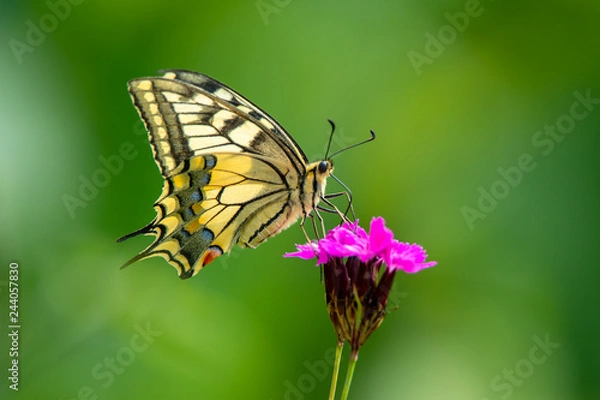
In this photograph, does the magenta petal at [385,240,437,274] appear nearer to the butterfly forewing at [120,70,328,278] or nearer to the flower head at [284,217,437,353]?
the flower head at [284,217,437,353]

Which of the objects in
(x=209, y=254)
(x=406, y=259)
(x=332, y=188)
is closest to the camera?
(x=406, y=259)

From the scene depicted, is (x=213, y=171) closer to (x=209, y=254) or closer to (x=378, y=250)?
(x=209, y=254)

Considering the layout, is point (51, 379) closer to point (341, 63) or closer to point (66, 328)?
point (66, 328)

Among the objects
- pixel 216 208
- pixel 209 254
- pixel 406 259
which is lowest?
pixel 406 259

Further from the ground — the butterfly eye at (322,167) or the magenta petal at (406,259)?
the butterfly eye at (322,167)

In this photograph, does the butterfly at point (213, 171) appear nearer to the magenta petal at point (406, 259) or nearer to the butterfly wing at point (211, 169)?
the butterfly wing at point (211, 169)

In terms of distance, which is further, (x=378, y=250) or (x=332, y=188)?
(x=332, y=188)

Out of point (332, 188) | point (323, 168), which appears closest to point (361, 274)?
point (323, 168)

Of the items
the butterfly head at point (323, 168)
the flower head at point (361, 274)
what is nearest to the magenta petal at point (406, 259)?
the flower head at point (361, 274)
